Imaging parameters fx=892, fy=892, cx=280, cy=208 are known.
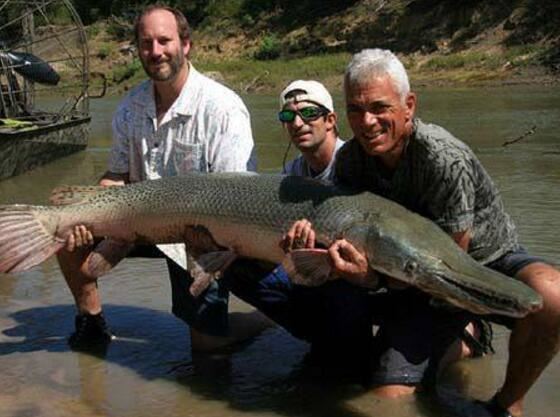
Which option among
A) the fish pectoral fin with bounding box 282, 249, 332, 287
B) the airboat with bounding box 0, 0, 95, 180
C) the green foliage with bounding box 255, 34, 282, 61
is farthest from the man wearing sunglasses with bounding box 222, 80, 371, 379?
the green foliage with bounding box 255, 34, 282, 61

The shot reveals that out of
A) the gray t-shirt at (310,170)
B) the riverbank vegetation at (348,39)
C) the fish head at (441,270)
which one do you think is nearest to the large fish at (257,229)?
the fish head at (441,270)

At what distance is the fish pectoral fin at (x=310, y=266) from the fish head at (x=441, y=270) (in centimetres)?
20

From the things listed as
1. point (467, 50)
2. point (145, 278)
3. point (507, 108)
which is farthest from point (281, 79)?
point (145, 278)

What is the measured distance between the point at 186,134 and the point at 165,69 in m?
0.37

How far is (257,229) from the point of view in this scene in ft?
13.6

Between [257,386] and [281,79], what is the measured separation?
29.1 meters

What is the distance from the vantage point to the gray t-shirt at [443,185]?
148 inches

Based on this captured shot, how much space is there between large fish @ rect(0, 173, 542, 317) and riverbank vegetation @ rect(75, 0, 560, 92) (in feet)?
68.3

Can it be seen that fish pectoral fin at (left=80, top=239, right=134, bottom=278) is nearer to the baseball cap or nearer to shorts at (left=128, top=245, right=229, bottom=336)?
shorts at (left=128, top=245, right=229, bottom=336)

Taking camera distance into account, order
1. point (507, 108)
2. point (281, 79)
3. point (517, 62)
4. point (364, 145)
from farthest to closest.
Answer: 1. point (281, 79)
2. point (517, 62)
3. point (507, 108)
4. point (364, 145)

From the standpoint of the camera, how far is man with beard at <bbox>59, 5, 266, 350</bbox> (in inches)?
185

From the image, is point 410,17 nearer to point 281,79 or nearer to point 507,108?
point 281,79

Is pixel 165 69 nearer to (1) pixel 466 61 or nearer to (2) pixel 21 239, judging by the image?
(2) pixel 21 239

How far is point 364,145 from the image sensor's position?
149 inches
